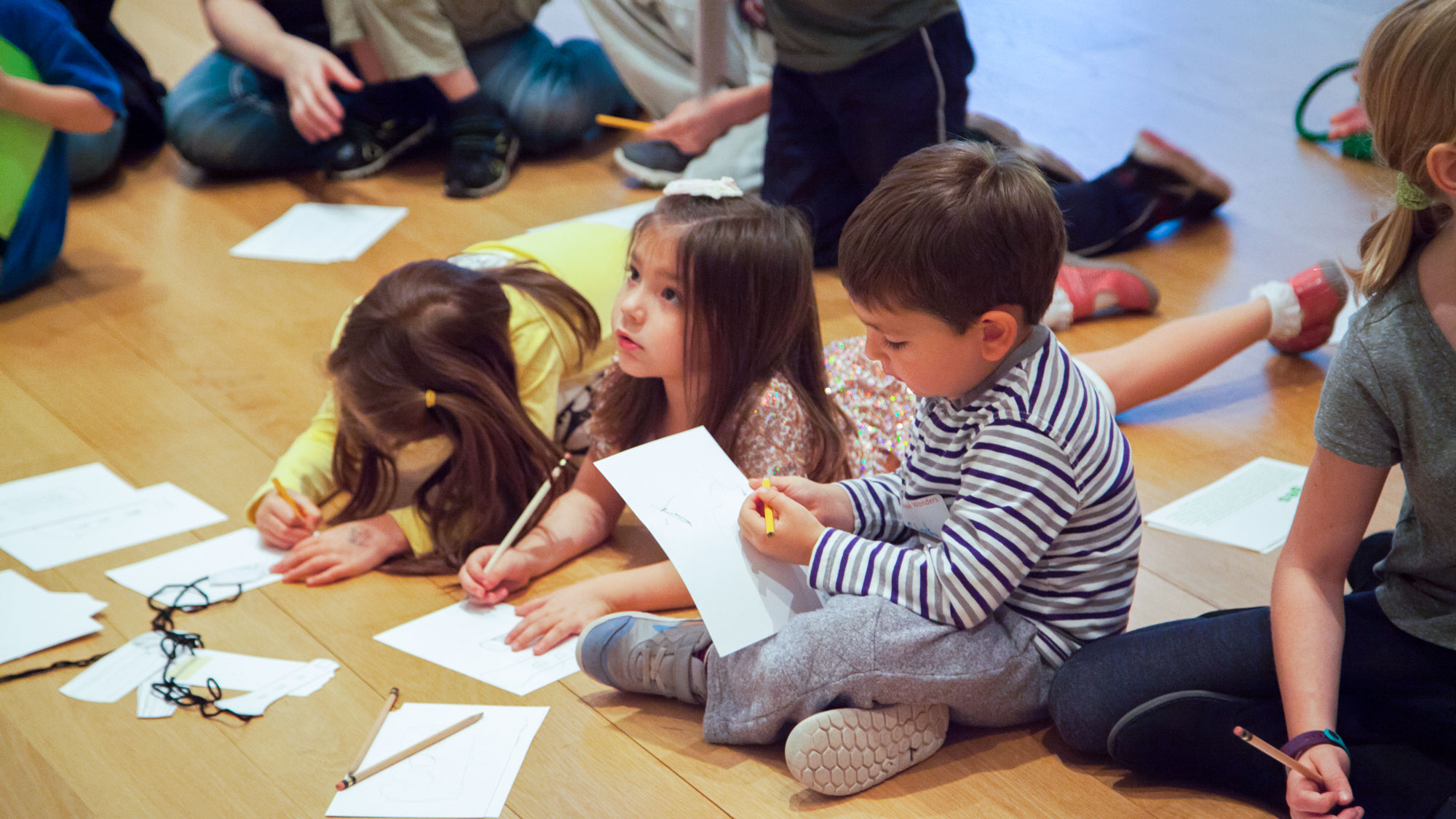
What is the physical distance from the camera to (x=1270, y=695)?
1.07m

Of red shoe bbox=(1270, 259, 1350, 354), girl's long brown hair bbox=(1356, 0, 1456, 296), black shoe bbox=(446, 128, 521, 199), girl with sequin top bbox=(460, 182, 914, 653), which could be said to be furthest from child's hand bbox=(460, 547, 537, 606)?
black shoe bbox=(446, 128, 521, 199)

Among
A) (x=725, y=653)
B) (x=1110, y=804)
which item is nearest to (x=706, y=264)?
(x=725, y=653)

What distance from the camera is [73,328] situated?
2.02m

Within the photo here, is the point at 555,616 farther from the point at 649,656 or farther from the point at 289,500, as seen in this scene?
the point at 289,500

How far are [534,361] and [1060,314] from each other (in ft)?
2.84

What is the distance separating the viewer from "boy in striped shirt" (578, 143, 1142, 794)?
1.01 meters

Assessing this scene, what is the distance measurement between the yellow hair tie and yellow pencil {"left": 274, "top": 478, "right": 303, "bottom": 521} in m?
1.18

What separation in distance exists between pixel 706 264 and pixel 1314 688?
69 cm

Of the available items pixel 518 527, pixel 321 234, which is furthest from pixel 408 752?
pixel 321 234

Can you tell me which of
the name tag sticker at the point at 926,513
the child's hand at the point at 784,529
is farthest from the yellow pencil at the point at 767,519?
the name tag sticker at the point at 926,513

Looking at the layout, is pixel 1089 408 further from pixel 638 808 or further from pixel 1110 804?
pixel 638 808

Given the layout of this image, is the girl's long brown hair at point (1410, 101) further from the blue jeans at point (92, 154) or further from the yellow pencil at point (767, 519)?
the blue jeans at point (92, 154)

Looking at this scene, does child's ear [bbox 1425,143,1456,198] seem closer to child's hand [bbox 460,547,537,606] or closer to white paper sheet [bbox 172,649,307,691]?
child's hand [bbox 460,547,537,606]

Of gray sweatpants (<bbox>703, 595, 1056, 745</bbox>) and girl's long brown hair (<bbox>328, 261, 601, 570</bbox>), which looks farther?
girl's long brown hair (<bbox>328, 261, 601, 570</bbox>)
